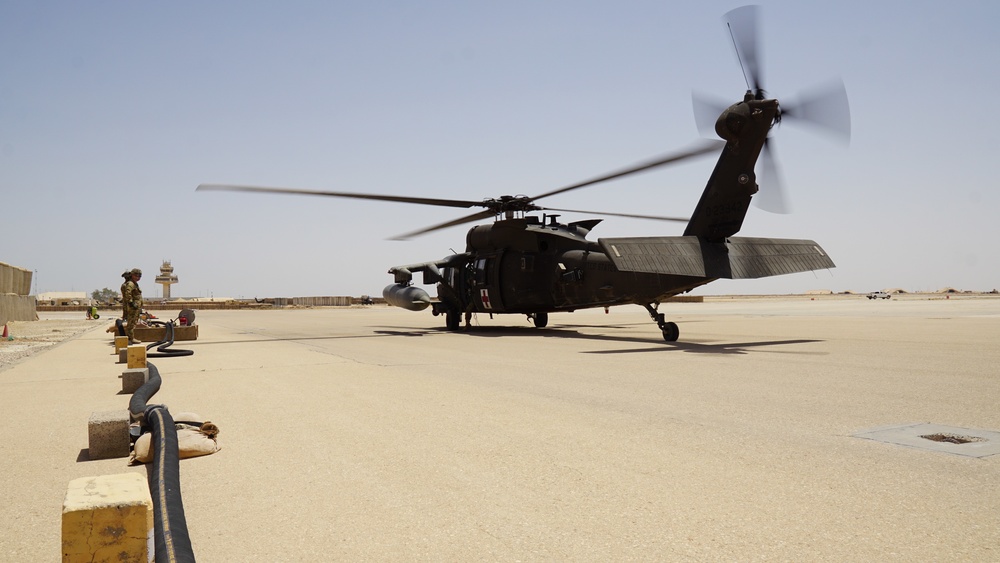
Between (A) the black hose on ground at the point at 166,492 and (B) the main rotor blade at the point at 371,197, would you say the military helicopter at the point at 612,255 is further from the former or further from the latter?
(A) the black hose on ground at the point at 166,492

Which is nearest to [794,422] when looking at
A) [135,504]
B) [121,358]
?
[135,504]

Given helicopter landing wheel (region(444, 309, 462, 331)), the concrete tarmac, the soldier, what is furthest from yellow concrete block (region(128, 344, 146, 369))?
helicopter landing wheel (region(444, 309, 462, 331))

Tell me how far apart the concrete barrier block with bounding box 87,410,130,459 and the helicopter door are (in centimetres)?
1676

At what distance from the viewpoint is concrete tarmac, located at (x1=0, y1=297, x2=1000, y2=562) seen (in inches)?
140

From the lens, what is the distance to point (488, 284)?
22469 millimetres

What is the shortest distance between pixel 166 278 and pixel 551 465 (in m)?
144

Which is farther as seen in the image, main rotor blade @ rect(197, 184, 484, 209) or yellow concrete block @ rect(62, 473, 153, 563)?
main rotor blade @ rect(197, 184, 484, 209)

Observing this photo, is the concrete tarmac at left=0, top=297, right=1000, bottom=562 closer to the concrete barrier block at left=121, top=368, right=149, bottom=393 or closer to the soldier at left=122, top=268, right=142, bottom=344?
the concrete barrier block at left=121, top=368, right=149, bottom=393

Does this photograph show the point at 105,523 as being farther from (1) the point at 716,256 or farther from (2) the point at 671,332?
(2) the point at 671,332

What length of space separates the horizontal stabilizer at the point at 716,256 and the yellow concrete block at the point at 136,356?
29.4 ft

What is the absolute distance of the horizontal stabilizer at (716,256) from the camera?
1479cm

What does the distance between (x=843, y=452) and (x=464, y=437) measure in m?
3.15

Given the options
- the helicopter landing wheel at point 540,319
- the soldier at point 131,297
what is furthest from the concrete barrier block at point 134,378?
the helicopter landing wheel at point 540,319

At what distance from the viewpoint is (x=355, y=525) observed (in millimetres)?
3854
